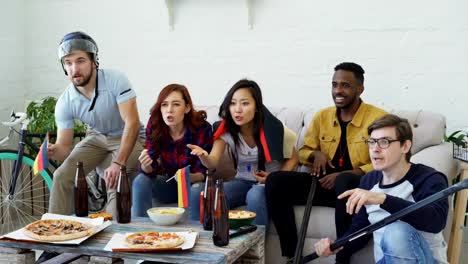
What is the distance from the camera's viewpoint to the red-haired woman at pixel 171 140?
258cm

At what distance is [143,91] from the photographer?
3859 mm

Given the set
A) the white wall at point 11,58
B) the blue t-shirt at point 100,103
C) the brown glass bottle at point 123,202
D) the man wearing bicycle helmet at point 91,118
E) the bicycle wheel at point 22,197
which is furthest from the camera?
the white wall at point 11,58

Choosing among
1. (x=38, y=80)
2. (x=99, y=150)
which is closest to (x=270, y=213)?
(x=99, y=150)

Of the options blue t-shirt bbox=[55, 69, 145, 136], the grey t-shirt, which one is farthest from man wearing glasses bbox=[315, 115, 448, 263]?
blue t-shirt bbox=[55, 69, 145, 136]

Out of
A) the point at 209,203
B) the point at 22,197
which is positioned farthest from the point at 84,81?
the point at 22,197

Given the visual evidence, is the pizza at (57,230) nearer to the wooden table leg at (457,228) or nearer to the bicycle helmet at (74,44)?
the bicycle helmet at (74,44)

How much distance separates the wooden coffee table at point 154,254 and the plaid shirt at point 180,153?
505 millimetres

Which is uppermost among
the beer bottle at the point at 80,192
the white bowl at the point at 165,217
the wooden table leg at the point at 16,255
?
the beer bottle at the point at 80,192

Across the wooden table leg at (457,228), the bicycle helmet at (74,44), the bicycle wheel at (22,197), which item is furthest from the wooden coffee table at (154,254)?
the bicycle wheel at (22,197)

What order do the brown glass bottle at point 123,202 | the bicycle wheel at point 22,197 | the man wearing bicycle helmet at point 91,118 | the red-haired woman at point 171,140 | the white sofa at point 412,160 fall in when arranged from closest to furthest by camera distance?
1. the brown glass bottle at point 123,202
2. the white sofa at point 412,160
3. the red-haired woman at point 171,140
4. the man wearing bicycle helmet at point 91,118
5. the bicycle wheel at point 22,197

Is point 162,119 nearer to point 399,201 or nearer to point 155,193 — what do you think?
point 155,193

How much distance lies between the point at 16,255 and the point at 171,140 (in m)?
1.00

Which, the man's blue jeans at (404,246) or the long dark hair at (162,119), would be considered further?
the long dark hair at (162,119)

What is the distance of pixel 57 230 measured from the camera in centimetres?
192
